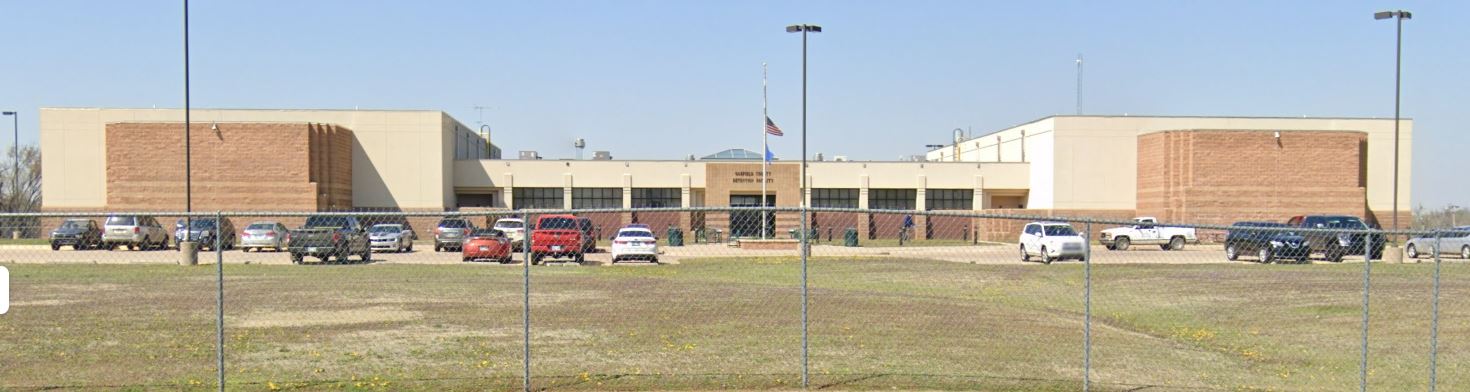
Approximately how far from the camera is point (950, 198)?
71.2 metres

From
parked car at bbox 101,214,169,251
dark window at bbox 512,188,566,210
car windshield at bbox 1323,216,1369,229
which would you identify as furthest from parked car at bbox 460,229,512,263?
dark window at bbox 512,188,566,210

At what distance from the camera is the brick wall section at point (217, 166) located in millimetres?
56500

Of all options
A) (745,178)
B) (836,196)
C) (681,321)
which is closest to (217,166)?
(745,178)

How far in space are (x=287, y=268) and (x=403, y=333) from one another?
5.78ft

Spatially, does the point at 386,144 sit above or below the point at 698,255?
above

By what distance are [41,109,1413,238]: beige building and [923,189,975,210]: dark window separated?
0.09m

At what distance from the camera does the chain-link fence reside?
10984 millimetres

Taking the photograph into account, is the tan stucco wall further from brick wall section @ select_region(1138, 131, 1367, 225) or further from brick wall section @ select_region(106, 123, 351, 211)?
brick wall section @ select_region(1138, 131, 1367, 225)

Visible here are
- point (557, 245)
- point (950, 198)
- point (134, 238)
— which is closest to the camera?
point (557, 245)

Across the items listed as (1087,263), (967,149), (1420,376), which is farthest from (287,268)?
(967,149)

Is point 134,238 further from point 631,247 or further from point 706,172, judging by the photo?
point 706,172

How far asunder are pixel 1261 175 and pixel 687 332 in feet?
176

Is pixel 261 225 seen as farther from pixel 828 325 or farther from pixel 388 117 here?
pixel 828 325

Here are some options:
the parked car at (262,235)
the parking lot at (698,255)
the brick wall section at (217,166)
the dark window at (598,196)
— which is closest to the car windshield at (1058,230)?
the parking lot at (698,255)
